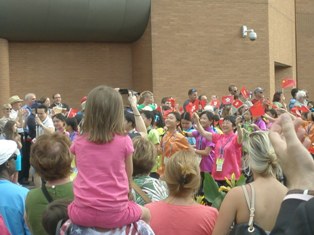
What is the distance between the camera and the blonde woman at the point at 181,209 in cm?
359

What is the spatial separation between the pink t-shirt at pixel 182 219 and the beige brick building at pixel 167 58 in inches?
553

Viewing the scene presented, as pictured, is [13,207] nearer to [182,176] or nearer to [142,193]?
[142,193]

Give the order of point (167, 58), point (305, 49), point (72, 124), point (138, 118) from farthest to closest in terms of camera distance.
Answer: point (305, 49), point (167, 58), point (72, 124), point (138, 118)

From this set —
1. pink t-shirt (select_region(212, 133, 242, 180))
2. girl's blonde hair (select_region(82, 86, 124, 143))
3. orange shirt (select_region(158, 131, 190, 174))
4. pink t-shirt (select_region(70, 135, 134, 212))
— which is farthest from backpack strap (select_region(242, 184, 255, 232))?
pink t-shirt (select_region(212, 133, 242, 180))

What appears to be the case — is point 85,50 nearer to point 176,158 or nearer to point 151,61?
point 151,61

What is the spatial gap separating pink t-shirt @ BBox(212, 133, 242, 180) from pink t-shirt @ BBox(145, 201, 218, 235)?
4.10m

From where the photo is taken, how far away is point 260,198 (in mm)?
3344

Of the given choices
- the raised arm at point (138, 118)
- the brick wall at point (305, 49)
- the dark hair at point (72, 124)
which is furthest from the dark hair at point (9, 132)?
the brick wall at point (305, 49)

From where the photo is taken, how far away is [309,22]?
2359 centimetres

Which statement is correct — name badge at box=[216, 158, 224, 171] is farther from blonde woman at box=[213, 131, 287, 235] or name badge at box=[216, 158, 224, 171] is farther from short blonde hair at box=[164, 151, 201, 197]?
blonde woman at box=[213, 131, 287, 235]

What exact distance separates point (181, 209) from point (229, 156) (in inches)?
166

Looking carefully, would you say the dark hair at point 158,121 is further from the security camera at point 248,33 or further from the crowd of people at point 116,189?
the security camera at point 248,33

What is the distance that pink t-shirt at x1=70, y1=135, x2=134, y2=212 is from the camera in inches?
127

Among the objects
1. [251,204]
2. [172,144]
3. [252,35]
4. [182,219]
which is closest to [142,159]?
[182,219]
